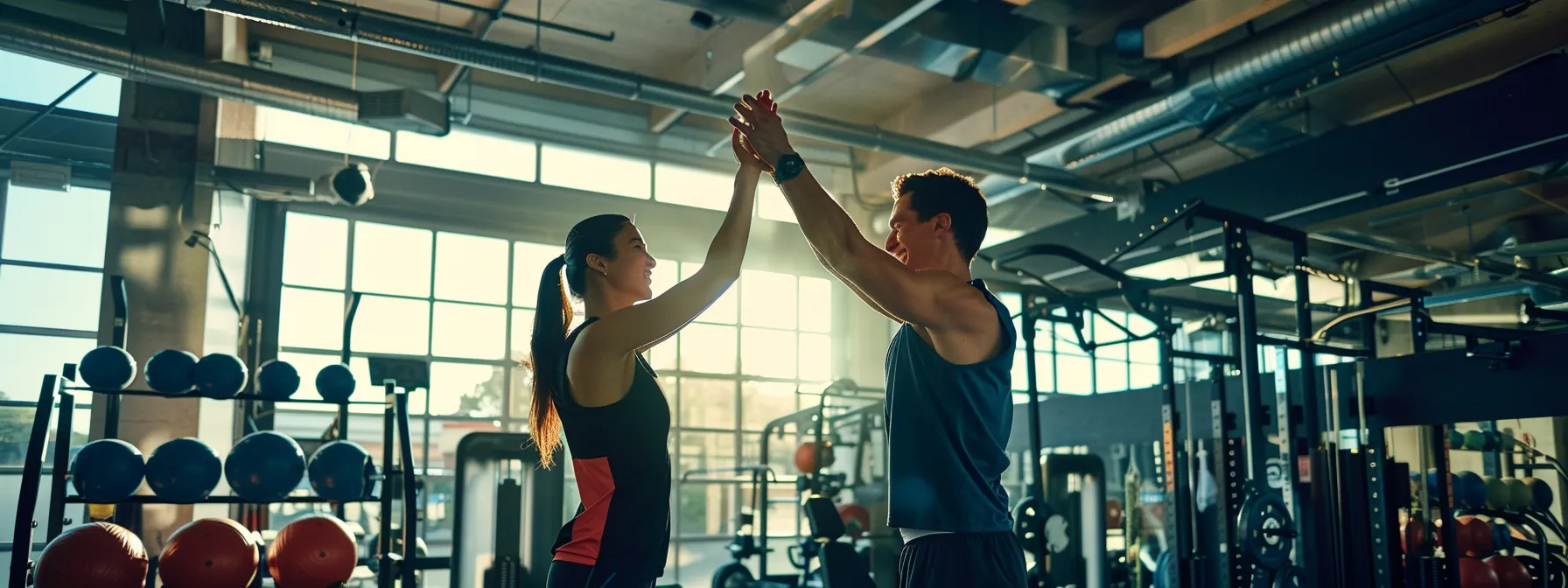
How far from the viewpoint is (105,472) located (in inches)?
196

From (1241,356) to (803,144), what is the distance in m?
5.98

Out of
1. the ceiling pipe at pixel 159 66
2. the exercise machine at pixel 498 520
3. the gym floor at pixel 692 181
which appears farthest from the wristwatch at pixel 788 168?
the ceiling pipe at pixel 159 66

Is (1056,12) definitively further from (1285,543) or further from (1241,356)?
(1285,543)

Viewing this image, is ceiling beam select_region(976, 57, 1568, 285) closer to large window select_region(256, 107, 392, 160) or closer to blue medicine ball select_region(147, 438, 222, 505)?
large window select_region(256, 107, 392, 160)

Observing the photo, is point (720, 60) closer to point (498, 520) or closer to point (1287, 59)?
point (1287, 59)

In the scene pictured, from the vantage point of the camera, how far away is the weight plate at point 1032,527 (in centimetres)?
605

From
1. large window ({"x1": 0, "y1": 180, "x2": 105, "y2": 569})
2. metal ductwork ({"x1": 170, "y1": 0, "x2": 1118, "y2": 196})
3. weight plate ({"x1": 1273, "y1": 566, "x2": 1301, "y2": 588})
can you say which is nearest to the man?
weight plate ({"x1": 1273, "y1": 566, "x2": 1301, "y2": 588})

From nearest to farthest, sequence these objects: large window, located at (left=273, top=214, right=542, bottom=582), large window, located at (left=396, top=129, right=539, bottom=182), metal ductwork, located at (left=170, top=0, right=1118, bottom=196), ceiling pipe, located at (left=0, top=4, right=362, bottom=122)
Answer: ceiling pipe, located at (left=0, top=4, right=362, bottom=122)
metal ductwork, located at (left=170, top=0, right=1118, bottom=196)
large window, located at (left=273, top=214, right=542, bottom=582)
large window, located at (left=396, top=129, right=539, bottom=182)

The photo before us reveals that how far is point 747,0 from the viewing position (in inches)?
253

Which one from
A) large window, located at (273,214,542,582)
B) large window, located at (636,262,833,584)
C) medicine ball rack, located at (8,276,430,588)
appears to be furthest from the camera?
large window, located at (636,262,833,584)

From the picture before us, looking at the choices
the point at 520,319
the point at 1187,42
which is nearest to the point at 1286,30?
the point at 1187,42

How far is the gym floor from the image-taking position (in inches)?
249

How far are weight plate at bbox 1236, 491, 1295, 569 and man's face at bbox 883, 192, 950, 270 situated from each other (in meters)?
3.77

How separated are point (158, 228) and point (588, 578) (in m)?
Result: 6.79
